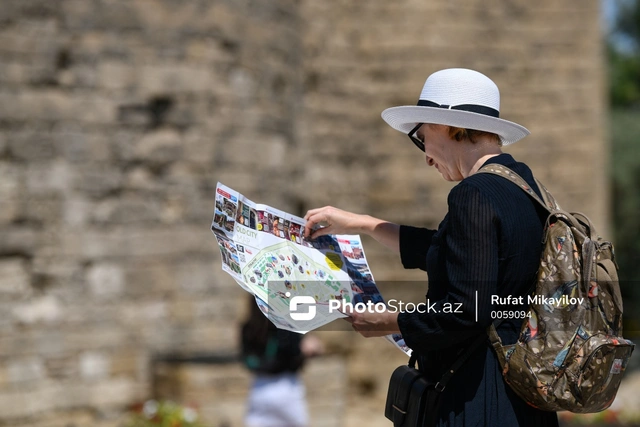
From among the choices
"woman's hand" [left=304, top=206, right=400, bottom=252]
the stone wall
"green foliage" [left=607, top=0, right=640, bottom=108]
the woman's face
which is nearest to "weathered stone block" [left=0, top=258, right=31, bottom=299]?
the stone wall

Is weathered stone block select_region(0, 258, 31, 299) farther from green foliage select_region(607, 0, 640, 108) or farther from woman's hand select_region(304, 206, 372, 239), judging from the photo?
green foliage select_region(607, 0, 640, 108)

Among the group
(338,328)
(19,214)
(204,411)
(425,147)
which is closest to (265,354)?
(204,411)

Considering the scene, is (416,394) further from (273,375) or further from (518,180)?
(273,375)

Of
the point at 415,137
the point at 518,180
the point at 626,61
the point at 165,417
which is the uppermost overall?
the point at 626,61

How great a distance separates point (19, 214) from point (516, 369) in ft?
17.1

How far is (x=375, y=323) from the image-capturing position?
8.07ft

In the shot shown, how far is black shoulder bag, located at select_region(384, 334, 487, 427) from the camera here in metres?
2.32

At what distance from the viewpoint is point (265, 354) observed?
18.4ft

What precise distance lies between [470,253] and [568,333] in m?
0.31

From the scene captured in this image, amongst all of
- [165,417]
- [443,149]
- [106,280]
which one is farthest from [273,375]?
[443,149]

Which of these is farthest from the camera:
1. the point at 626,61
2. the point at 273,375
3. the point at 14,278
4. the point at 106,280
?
the point at 626,61

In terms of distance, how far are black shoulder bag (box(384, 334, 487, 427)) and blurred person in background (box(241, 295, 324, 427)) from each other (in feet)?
10.2

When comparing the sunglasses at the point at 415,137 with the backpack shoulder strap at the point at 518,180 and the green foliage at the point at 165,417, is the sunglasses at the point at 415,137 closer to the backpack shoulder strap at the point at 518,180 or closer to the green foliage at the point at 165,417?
the backpack shoulder strap at the point at 518,180

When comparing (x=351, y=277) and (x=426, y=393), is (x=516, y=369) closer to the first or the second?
(x=426, y=393)
